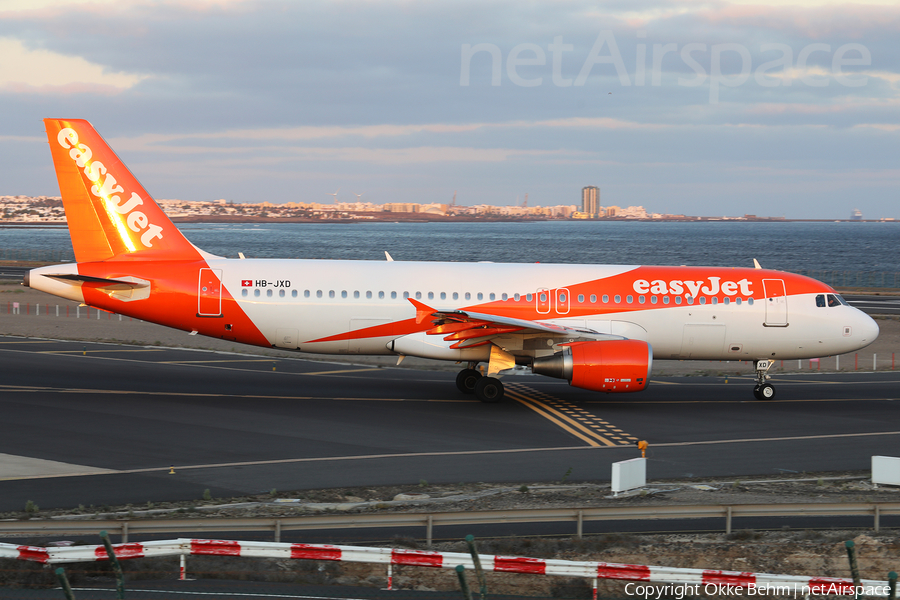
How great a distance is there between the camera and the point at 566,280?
28.6 m

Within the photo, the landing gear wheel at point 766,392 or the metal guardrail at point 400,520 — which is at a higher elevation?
the landing gear wheel at point 766,392

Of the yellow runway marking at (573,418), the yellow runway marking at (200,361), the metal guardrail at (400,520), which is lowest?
the metal guardrail at (400,520)

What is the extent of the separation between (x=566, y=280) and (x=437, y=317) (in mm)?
5031

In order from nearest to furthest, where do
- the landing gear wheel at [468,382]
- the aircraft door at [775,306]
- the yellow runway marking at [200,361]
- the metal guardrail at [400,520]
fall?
the metal guardrail at [400,520] → the aircraft door at [775,306] → the landing gear wheel at [468,382] → the yellow runway marking at [200,361]

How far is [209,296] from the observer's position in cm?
2761

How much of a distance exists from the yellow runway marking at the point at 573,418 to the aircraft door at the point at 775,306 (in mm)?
7771

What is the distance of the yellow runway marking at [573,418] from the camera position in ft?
75.5

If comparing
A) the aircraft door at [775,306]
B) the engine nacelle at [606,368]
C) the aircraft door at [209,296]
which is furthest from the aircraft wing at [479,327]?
the aircraft door at [209,296]

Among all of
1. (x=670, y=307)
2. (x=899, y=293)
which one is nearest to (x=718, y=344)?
(x=670, y=307)

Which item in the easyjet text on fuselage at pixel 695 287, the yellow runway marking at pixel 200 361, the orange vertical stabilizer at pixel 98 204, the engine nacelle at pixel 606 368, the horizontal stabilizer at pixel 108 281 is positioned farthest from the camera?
the yellow runway marking at pixel 200 361

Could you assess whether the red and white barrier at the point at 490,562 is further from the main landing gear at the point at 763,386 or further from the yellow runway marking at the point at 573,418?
the main landing gear at the point at 763,386

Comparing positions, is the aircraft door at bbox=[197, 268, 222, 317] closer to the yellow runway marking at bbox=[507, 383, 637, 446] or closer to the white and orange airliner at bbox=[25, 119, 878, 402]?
the white and orange airliner at bbox=[25, 119, 878, 402]

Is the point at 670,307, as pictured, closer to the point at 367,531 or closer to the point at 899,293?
the point at 367,531

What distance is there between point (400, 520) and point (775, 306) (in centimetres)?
2131
